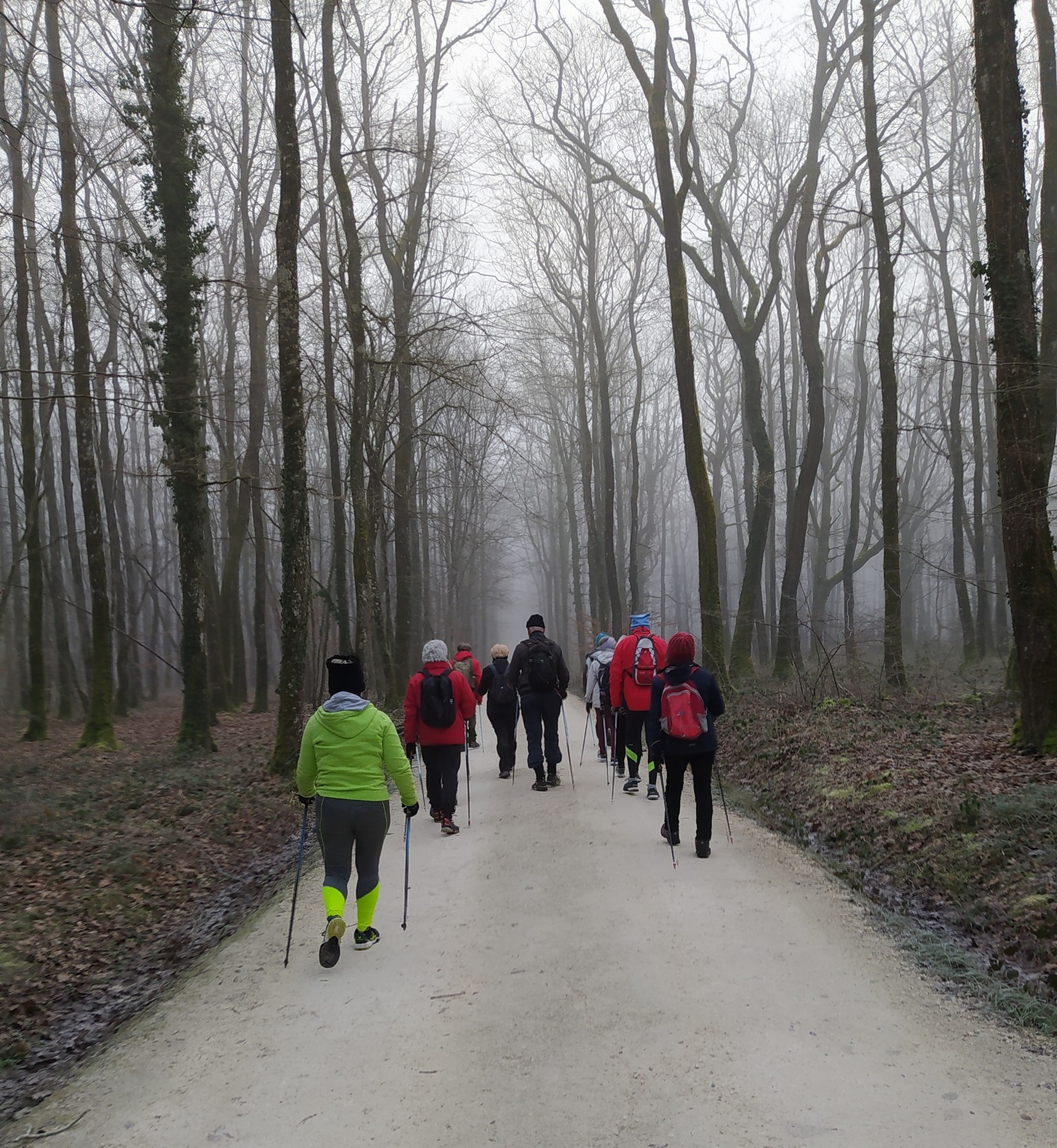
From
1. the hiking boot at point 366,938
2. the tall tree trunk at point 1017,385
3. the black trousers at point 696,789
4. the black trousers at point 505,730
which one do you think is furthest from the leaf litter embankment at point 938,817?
the hiking boot at point 366,938

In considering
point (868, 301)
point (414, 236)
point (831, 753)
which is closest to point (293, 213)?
point (414, 236)

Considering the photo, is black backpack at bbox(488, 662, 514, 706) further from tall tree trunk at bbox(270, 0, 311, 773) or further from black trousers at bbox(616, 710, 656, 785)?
tall tree trunk at bbox(270, 0, 311, 773)

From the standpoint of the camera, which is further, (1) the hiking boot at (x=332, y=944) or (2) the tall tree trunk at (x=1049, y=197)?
(2) the tall tree trunk at (x=1049, y=197)

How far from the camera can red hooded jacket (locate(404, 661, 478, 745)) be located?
9391mm

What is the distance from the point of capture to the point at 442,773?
945cm

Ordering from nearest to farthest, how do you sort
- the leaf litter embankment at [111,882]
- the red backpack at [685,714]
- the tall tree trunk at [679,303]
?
1. the leaf litter embankment at [111,882]
2. the red backpack at [685,714]
3. the tall tree trunk at [679,303]

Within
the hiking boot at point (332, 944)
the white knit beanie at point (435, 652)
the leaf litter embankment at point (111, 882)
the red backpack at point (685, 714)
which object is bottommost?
the leaf litter embankment at point (111, 882)

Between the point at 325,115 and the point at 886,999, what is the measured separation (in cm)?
2108

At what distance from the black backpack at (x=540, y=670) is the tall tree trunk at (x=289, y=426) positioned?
3327 mm

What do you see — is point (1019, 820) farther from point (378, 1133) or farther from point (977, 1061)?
point (378, 1133)

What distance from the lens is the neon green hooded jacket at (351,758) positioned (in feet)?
19.6

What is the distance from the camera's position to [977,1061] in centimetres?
412

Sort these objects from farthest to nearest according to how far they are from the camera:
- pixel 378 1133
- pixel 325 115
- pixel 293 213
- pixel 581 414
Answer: pixel 581 414 < pixel 325 115 < pixel 293 213 < pixel 378 1133

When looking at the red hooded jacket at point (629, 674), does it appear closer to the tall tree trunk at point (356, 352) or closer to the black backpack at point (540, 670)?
the black backpack at point (540, 670)
